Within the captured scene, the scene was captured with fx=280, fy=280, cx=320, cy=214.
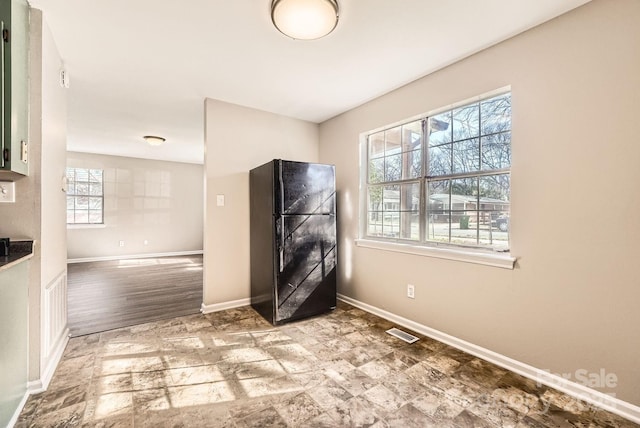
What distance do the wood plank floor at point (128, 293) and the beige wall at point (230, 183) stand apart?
1.78 ft

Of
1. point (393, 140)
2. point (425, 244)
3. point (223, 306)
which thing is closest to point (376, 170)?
point (393, 140)

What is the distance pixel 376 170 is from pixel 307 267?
137 cm

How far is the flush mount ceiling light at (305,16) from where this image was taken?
1.63 meters

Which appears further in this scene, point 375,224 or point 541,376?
point 375,224

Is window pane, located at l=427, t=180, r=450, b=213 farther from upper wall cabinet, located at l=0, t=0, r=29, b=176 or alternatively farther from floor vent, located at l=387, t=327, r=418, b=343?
upper wall cabinet, located at l=0, t=0, r=29, b=176

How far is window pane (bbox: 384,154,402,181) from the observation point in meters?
3.00

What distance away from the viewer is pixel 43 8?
178cm

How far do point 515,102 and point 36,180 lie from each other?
129 inches

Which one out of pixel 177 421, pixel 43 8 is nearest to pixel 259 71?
pixel 43 8

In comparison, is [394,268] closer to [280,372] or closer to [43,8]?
[280,372]

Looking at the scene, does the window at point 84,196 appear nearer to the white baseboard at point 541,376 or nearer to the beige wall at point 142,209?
the beige wall at point 142,209

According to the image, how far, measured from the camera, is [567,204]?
1790mm

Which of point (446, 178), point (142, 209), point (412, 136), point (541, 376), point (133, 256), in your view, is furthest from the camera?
point (142, 209)

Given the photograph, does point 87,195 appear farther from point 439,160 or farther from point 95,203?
point 439,160
